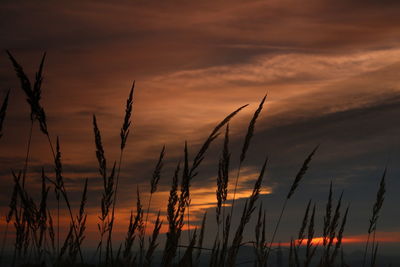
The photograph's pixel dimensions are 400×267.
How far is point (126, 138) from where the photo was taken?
3141 mm

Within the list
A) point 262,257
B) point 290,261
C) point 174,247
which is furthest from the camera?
point 290,261

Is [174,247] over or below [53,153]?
below

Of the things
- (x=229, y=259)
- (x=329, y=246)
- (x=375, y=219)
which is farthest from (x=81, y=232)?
(x=375, y=219)

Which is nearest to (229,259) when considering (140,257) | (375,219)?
(140,257)

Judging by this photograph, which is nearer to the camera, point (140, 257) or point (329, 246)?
point (140, 257)

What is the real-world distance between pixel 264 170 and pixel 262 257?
820 mm

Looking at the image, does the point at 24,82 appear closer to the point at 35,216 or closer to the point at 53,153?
the point at 53,153

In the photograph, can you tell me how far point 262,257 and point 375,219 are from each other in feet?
6.70

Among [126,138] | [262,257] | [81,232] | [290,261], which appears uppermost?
[126,138]

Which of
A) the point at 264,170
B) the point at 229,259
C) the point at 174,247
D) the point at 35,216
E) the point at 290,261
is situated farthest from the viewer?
the point at 290,261

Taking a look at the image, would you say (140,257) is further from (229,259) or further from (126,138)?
(126,138)

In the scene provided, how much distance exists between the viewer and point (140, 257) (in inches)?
164

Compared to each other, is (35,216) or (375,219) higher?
(35,216)

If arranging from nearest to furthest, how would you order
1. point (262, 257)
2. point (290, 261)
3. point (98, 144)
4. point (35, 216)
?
point (98, 144), point (35, 216), point (262, 257), point (290, 261)
